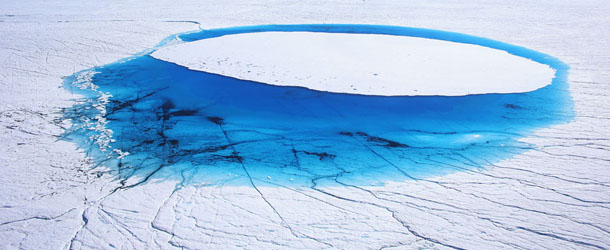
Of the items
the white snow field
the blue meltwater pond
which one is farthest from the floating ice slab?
the white snow field

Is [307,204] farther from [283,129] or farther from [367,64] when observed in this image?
[367,64]

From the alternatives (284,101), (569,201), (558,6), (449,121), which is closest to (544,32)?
(558,6)

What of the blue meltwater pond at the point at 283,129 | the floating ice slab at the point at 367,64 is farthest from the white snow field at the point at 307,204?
the floating ice slab at the point at 367,64

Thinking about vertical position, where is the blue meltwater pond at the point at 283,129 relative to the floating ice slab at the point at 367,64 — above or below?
below

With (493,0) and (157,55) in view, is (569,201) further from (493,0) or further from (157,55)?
(493,0)

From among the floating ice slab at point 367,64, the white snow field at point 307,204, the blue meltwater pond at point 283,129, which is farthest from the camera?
the floating ice slab at point 367,64

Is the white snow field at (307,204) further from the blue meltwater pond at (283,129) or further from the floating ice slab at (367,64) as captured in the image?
the floating ice slab at (367,64)
